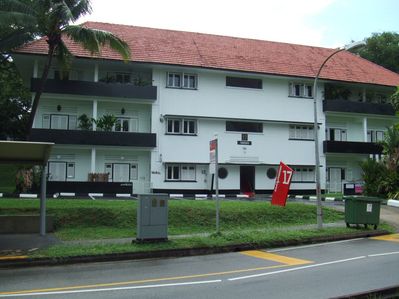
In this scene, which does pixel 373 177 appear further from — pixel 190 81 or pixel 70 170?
pixel 70 170

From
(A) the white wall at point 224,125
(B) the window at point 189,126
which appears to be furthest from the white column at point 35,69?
(B) the window at point 189,126

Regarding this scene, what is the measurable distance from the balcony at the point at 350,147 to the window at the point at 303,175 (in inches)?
81.9

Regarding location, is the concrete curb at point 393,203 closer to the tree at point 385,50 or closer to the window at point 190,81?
the window at point 190,81

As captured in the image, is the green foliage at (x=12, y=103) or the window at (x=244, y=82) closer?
the window at (x=244, y=82)

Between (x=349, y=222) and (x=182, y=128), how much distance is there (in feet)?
62.6

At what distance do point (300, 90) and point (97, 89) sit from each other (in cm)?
1638

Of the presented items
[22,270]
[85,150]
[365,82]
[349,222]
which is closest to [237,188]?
[85,150]

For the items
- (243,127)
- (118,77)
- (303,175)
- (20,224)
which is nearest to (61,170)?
(118,77)

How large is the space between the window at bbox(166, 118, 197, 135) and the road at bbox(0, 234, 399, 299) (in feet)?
73.0

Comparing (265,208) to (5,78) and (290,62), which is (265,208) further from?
(5,78)

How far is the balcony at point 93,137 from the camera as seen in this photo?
1246 inches

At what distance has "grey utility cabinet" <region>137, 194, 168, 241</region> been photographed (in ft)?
43.9

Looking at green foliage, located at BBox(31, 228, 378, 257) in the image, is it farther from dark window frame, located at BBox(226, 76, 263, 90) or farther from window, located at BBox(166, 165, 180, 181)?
dark window frame, located at BBox(226, 76, 263, 90)

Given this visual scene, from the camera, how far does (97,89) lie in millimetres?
33375
